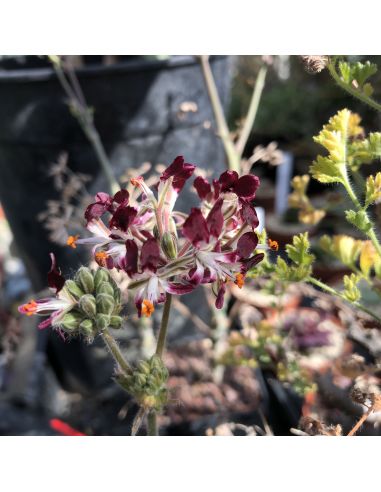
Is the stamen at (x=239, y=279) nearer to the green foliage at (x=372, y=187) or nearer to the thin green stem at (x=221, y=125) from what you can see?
the green foliage at (x=372, y=187)

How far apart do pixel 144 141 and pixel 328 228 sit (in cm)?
108

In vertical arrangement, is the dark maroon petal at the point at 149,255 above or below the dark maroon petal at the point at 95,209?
below

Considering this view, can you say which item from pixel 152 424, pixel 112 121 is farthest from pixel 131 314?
Result: pixel 152 424

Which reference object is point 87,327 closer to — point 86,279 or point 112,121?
point 86,279

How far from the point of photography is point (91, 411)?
113 cm

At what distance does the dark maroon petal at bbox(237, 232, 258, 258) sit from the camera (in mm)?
350

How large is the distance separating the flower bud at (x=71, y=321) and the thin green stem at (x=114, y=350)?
18mm

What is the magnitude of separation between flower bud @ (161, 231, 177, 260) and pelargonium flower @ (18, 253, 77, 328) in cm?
7

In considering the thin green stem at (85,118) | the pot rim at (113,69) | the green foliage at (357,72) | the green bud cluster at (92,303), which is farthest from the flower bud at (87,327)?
the pot rim at (113,69)

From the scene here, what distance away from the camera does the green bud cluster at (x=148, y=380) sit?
1.25 feet

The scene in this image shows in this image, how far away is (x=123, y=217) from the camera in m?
0.34

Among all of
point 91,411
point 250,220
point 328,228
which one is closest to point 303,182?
point 250,220

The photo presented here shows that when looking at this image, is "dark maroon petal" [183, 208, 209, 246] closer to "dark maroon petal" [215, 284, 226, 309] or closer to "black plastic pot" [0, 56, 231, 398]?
"dark maroon petal" [215, 284, 226, 309]

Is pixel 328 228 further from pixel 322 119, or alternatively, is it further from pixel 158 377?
pixel 158 377
